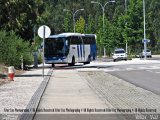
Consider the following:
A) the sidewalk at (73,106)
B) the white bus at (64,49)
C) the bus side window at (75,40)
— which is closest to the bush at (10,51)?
the white bus at (64,49)

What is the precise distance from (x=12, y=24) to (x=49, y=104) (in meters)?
34.2

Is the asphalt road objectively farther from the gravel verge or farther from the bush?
the bush

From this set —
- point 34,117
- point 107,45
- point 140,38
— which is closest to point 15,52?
point 34,117

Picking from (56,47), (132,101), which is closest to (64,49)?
(56,47)

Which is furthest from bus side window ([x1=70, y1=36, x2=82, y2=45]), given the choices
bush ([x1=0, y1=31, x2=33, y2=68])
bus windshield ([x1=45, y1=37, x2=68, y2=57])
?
bush ([x1=0, y1=31, x2=33, y2=68])

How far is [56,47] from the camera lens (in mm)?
48812

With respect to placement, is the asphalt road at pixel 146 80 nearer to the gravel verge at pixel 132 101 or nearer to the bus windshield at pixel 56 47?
the gravel verge at pixel 132 101

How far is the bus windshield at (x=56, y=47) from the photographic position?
48344 millimetres

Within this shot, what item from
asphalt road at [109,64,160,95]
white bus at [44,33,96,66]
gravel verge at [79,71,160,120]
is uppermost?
white bus at [44,33,96,66]

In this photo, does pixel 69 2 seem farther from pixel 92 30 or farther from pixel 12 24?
pixel 12 24

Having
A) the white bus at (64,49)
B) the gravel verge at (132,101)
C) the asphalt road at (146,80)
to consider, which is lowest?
the asphalt road at (146,80)

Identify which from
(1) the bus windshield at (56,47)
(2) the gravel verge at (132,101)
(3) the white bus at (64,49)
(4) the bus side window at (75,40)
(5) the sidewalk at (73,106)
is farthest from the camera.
→ (4) the bus side window at (75,40)

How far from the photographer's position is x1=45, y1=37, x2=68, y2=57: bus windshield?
1903 inches

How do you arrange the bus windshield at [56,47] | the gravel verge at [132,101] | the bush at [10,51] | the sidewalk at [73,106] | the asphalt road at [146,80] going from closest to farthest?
the sidewalk at [73,106] < the gravel verge at [132,101] < the asphalt road at [146,80] < the bush at [10,51] < the bus windshield at [56,47]
